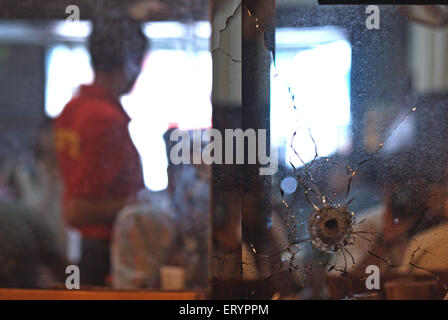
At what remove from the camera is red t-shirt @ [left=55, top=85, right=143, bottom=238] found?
1.13 m

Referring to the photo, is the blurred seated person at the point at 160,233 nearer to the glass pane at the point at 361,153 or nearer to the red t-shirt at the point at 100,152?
the red t-shirt at the point at 100,152

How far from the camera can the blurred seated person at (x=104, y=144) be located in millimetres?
1124

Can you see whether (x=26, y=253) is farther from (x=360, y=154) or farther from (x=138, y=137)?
(x=360, y=154)

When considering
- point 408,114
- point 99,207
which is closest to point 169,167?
point 99,207

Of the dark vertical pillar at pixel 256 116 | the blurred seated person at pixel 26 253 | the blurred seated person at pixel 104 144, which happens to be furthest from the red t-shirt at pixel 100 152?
the dark vertical pillar at pixel 256 116

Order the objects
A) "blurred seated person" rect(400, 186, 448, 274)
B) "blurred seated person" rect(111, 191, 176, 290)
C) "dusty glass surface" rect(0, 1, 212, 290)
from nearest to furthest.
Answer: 1. "blurred seated person" rect(400, 186, 448, 274)
2. "dusty glass surface" rect(0, 1, 212, 290)
3. "blurred seated person" rect(111, 191, 176, 290)

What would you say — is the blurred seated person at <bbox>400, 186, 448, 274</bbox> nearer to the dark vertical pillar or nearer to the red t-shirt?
the dark vertical pillar

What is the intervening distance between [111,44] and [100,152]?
25 centimetres

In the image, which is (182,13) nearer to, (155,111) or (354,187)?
(155,111)

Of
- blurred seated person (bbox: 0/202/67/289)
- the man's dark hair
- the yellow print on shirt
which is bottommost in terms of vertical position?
blurred seated person (bbox: 0/202/67/289)

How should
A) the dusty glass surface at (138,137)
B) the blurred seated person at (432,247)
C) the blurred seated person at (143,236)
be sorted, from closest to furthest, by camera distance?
the blurred seated person at (432,247) < the dusty glass surface at (138,137) < the blurred seated person at (143,236)

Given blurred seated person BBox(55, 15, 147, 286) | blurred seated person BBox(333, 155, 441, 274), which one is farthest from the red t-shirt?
blurred seated person BBox(333, 155, 441, 274)

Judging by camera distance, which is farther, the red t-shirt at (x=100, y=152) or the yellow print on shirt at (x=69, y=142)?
the yellow print on shirt at (x=69, y=142)

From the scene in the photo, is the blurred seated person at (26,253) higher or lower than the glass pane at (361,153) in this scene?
lower
